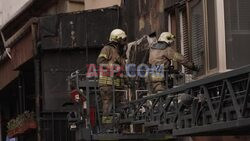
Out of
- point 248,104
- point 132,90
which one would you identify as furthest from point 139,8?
point 248,104

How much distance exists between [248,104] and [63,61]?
11.8 meters

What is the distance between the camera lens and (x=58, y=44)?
1977 cm

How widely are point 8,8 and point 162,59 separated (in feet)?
53.1

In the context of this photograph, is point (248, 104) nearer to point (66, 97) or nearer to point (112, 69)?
point (112, 69)

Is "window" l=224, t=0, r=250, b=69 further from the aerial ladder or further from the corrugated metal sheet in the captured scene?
the corrugated metal sheet

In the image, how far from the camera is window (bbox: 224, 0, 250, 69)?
12.4 m

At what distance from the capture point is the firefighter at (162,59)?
42.9ft

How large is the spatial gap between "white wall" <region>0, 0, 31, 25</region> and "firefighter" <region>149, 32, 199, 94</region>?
14652mm

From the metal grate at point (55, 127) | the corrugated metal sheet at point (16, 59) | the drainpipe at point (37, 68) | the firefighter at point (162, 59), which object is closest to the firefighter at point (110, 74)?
the firefighter at point (162, 59)

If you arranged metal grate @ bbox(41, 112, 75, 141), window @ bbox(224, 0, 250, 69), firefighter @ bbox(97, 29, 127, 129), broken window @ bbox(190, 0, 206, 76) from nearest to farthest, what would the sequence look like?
1. window @ bbox(224, 0, 250, 69)
2. broken window @ bbox(190, 0, 206, 76)
3. firefighter @ bbox(97, 29, 127, 129)
4. metal grate @ bbox(41, 112, 75, 141)

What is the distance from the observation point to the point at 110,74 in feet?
45.8

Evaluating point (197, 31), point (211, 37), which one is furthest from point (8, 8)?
point (211, 37)

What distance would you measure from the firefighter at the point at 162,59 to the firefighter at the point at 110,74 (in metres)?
0.92

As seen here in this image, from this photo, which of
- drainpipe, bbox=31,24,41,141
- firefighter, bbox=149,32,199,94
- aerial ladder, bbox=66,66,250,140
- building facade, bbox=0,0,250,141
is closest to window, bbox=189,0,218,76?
building facade, bbox=0,0,250,141
